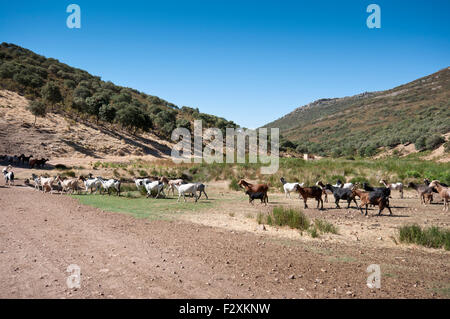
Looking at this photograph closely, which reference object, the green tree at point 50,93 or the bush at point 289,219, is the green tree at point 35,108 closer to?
the green tree at point 50,93

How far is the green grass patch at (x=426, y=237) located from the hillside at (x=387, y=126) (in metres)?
48.1

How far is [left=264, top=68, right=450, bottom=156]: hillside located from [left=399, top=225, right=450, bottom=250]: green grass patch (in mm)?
48094

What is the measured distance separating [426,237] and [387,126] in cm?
7885

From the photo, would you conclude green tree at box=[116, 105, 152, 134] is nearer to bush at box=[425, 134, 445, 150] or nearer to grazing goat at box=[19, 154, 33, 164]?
grazing goat at box=[19, 154, 33, 164]

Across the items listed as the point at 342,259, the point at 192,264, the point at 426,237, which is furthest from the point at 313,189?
the point at 192,264

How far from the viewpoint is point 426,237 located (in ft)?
28.1

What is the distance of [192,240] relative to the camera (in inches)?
347

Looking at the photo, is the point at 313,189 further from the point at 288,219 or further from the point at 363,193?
the point at 288,219

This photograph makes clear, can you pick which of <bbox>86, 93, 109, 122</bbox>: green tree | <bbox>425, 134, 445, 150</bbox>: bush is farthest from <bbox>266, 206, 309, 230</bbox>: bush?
<bbox>86, 93, 109, 122</bbox>: green tree

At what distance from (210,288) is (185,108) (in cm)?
11124

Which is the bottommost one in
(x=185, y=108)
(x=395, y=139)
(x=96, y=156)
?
(x=96, y=156)
